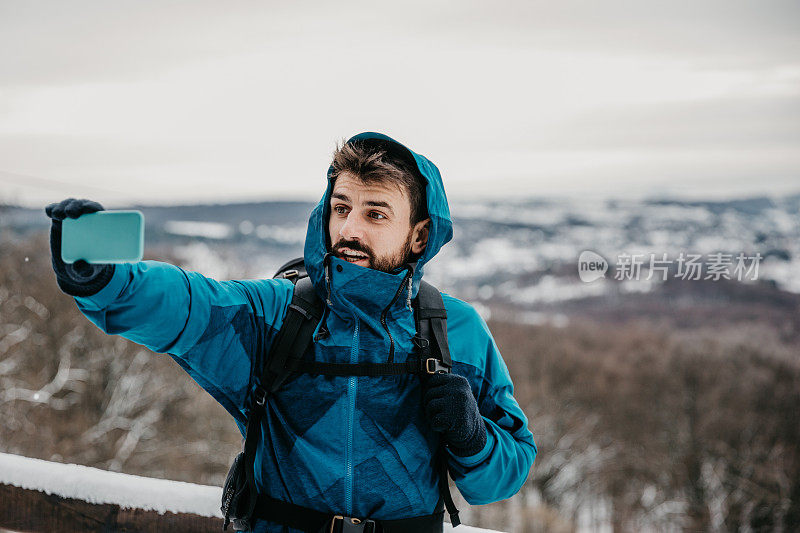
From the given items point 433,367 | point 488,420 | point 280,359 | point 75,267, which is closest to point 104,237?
point 75,267

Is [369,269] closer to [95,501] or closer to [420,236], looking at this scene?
[420,236]

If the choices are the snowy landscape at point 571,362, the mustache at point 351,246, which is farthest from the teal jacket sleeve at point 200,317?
the snowy landscape at point 571,362

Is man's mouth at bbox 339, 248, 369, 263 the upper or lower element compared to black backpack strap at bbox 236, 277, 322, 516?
upper

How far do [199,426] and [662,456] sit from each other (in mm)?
22950

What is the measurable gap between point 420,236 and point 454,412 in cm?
42

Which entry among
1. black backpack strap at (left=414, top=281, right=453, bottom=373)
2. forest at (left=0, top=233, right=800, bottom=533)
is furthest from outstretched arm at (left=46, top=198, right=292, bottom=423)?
forest at (left=0, top=233, right=800, bottom=533)

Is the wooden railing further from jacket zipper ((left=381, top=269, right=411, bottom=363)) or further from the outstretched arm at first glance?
jacket zipper ((left=381, top=269, right=411, bottom=363))

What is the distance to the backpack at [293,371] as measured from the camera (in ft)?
3.98

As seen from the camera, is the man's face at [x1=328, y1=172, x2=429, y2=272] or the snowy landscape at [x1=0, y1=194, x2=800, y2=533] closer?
the man's face at [x1=328, y1=172, x2=429, y2=272]

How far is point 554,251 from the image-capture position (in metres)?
51.6

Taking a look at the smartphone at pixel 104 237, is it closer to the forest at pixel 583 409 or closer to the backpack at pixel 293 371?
the backpack at pixel 293 371

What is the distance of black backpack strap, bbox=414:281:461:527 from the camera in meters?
1.27

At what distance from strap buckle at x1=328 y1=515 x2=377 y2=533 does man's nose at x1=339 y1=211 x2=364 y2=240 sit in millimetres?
515

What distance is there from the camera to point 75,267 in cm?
95
